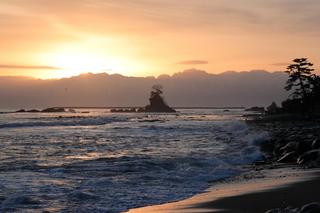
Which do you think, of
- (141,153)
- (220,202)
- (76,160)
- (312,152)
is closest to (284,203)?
(220,202)

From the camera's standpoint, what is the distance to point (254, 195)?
11.8 meters

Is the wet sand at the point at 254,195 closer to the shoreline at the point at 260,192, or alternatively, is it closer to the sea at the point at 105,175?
the shoreline at the point at 260,192

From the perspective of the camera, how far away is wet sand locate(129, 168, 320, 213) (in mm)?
10609

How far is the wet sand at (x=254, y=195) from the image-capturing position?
10609mm

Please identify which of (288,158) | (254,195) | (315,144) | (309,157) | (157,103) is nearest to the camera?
(254,195)

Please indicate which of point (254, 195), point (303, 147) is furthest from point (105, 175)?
point (303, 147)

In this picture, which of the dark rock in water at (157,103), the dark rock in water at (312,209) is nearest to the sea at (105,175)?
the dark rock in water at (312,209)

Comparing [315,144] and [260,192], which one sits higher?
[315,144]

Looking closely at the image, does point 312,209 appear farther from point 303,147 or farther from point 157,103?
point 157,103

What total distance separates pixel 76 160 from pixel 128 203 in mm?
9194

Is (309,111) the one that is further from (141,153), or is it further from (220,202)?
(220,202)

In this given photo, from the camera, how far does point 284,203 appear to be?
10539 mm

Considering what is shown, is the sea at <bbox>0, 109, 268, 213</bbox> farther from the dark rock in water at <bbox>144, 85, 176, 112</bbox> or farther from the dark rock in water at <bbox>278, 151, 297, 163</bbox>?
the dark rock in water at <bbox>144, 85, 176, 112</bbox>

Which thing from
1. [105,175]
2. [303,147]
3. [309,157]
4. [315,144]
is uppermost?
[315,144]
